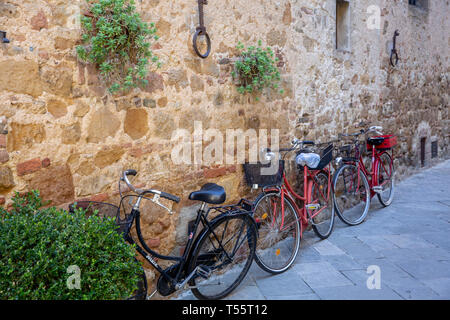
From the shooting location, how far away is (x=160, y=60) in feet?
9.91

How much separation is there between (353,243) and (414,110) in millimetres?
4238

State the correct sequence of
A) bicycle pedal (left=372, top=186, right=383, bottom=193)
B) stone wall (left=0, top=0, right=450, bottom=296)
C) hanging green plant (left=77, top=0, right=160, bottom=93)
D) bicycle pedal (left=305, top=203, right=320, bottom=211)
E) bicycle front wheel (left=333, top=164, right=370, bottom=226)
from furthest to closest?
bicycle pedal (left=372, top=186, right=383, bottom=193) < bicycle front wheel (left=333, top=164, right=370, bottom=226) < bicycle pedal (left=305, top=203, right=320, bottom=211) < hanging green plant (left=77, top=0, right=160, bottom=93) < stone wall (left=0, top=0, right=450, bottom=296)

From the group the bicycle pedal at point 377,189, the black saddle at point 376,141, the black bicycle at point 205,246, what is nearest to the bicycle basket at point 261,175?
the black bicycle at point 205,246

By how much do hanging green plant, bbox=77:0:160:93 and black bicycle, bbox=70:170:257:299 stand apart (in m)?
0.68

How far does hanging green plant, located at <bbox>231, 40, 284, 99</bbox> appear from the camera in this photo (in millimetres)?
3656

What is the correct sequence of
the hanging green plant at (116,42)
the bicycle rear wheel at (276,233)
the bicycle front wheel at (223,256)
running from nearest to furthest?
the hanging green plant at (116,42)
the bicycle front wheel at (223,256)
the bicycle rear wheel at (276,233)

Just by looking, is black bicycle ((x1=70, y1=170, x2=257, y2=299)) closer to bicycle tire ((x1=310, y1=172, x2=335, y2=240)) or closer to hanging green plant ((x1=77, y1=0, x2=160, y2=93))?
hanging green plant ((x1=77, y1=0, x2=160, y2=93))

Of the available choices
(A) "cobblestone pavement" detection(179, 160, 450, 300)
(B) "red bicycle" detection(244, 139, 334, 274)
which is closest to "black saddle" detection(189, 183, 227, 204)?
(B) "red bicycle" detection(244, 139, 334, 274)

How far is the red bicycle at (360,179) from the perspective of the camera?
4750mm

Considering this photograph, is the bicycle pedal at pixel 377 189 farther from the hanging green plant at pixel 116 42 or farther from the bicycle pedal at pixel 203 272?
the hanging green plant at pixel 116 42

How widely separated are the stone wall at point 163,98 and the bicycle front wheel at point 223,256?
0.41 meters

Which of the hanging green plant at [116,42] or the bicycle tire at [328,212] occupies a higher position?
the hanging green plant at [116,42]

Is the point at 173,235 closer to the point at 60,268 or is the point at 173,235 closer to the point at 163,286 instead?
the point at 163,286

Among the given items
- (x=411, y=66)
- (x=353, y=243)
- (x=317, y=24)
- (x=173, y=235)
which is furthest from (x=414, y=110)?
(x=173, y=235)
